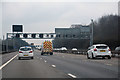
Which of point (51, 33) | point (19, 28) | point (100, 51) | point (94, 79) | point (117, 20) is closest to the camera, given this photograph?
point (94, 79)

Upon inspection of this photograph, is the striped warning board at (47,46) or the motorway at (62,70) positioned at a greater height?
the striped warning board at (47,46)

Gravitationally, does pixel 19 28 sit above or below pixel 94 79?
above

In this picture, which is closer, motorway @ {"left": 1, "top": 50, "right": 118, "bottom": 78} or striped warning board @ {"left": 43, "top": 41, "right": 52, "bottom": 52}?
motorway @ {"left": 1, "top": 50, "right": 118, "bottom": 78}

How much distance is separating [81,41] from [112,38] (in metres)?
49.4

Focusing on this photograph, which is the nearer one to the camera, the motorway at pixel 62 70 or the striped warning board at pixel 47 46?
the motorway at pixel 62 70

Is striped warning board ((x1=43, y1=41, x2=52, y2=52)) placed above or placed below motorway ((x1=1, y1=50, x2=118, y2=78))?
above

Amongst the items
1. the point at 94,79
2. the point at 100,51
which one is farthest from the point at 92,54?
the point at 94,79

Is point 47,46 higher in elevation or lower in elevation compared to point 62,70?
higher

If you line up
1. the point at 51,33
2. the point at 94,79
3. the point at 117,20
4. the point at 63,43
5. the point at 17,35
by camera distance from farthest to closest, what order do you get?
1. the point at 63,43
2. the point at 51,33
3. the point at 17,35
4. the point at 117,20
5. the point at 94,79

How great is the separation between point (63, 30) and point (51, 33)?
18.9 m

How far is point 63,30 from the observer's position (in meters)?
83.5

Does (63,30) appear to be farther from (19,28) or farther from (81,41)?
(81,41)

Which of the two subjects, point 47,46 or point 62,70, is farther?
point 47,46

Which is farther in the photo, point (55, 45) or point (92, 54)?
point (55, 45)
